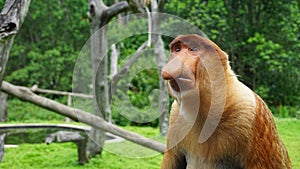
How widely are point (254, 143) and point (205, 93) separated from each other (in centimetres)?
27

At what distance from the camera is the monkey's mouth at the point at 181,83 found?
135 cm

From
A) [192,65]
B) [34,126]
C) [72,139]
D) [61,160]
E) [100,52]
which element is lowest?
[34,126]

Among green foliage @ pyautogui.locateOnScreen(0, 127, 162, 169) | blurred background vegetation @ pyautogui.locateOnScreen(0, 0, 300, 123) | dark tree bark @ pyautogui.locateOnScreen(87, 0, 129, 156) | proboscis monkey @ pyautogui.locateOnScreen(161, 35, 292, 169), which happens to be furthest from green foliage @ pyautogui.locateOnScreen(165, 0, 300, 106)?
proboscis monkey @ pyautogui.locateOnScreen(161, 35, 292, 169)

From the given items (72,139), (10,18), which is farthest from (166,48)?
(10,18)

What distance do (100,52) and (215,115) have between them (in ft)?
11.8

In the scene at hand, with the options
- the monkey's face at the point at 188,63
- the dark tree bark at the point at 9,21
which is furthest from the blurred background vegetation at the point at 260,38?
the monkey's face at the point at 188,63

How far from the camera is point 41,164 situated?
532 cm

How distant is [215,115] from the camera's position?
146 centimetres

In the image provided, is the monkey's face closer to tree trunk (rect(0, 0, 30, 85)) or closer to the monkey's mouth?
the monkey's mouth

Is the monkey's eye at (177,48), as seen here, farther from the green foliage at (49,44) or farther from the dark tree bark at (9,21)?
the green foliage at (49,44)

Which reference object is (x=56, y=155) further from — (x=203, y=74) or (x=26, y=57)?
(x=26, y=57)

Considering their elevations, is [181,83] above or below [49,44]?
above

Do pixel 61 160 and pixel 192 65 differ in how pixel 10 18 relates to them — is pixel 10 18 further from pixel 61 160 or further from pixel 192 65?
pixel 61 160

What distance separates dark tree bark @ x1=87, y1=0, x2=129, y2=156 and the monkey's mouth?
334 cm
